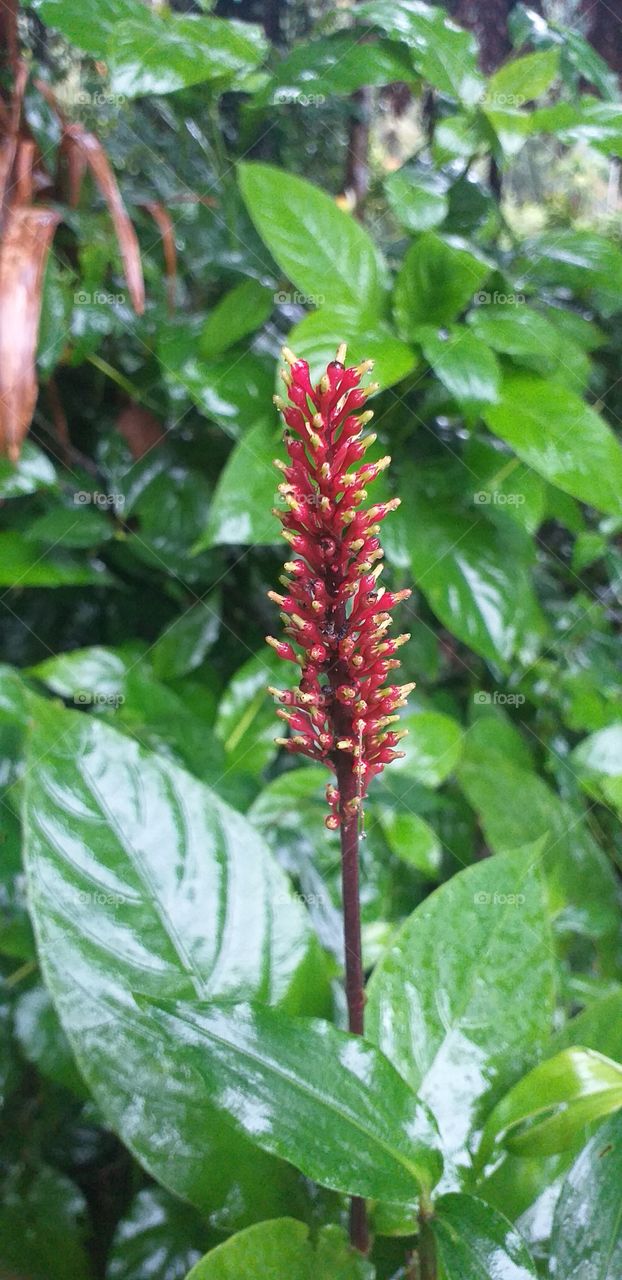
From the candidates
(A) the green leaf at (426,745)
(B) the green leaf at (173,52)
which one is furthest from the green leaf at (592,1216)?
(B) the green leaf at (173,52)

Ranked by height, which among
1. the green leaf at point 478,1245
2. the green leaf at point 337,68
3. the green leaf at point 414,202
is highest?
the green leaf at point 337,68

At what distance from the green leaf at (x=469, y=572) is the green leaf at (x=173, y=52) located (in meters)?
0.47

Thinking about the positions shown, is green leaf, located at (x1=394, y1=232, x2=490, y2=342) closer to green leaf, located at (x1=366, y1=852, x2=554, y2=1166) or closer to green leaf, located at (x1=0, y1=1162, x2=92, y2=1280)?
green leaf, located at (x1=366, y1=852, x2=554, y2=1166)

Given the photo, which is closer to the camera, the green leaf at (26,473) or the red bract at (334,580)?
the red bract at (334,580)

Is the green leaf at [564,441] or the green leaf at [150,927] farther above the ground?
the green leaf at [564,441]

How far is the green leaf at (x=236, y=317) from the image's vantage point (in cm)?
87

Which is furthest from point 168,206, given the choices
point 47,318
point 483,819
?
point 483,819

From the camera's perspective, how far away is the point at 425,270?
793 mm

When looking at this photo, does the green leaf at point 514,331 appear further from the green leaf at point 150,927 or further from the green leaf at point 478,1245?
the green leaf at point 478,1245

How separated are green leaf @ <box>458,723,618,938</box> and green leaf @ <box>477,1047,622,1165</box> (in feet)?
1.59
